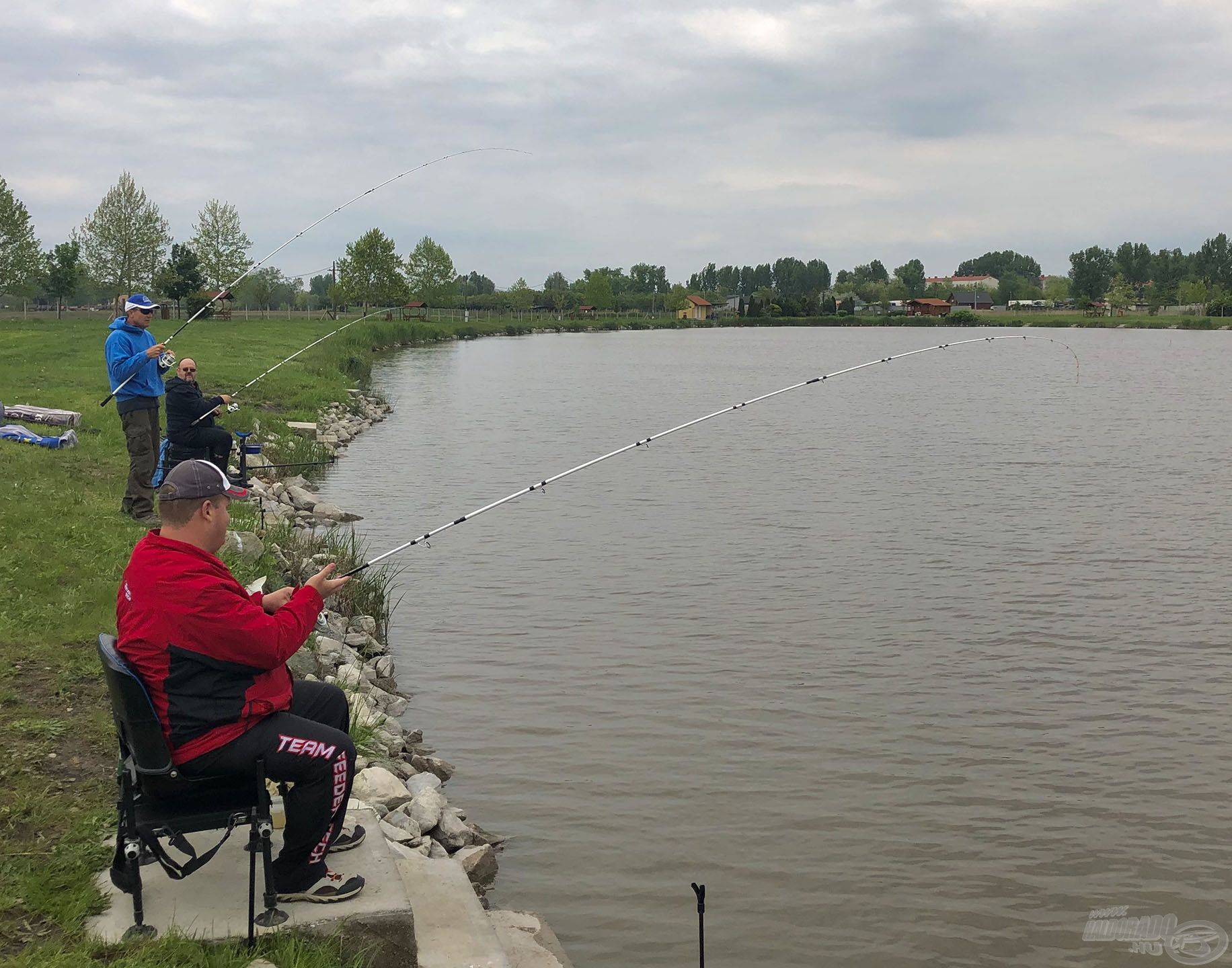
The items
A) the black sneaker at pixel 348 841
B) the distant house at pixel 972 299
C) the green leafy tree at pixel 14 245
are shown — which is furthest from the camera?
the distant house at pixel 972 299

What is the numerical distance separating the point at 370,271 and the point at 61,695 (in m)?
83.8

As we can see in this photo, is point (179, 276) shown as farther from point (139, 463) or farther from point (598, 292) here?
point (598, 292)

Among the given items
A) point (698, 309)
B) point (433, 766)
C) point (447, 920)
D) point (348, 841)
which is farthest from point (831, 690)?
point (698, 309)

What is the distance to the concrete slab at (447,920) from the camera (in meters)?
4.41

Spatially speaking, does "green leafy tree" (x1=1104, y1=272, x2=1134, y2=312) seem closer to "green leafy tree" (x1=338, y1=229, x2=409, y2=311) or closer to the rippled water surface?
"green leafy tree" (x1=338, y1=229, x2=409, y2=311)

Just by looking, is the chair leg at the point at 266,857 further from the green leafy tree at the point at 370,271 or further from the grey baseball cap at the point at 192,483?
the green leafy tree at the point at 370,271

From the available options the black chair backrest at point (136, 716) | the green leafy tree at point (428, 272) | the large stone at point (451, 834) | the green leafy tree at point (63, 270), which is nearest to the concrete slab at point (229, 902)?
the black chair backrest at point (136, 716)

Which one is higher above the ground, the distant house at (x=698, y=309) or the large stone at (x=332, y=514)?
the distant house at (x=698, y=309)

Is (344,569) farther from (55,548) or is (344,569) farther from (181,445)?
(55,548)

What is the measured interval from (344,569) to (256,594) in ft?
22.4

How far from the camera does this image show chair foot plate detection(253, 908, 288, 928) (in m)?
4.13

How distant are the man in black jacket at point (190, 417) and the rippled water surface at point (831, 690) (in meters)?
2.53

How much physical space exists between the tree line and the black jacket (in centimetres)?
144

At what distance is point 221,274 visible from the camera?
229 ft
